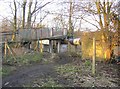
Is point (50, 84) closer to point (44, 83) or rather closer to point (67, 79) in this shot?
point (44, 83)

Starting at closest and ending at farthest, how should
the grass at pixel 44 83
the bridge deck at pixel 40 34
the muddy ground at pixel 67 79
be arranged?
the grass at pixel 44 83 < the muddy ground at pixel 67 79 < the bridge deck at pixel 40 34

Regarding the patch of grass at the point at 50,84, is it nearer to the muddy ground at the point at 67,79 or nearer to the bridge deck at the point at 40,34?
the muddy ground at the point at 67,79

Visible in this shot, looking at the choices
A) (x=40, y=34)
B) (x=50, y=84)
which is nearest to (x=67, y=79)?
(x=50, y=84)

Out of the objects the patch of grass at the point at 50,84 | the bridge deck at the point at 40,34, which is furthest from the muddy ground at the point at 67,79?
the bridge deck at the point at 40,34

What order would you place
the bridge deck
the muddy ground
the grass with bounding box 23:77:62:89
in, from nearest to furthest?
the grass with bounding box 23:77:62:89 < the muddy ground < the bridge deck

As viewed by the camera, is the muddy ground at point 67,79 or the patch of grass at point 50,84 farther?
the muddy ground at point 67,79

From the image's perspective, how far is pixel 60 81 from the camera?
7066 millimetres

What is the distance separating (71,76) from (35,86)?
173cm

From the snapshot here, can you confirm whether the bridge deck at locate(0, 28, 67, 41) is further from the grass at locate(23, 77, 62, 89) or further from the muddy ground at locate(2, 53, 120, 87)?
the grass at locate(23, 77, 62, 89)

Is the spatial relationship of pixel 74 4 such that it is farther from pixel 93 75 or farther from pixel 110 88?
pixel 110 88

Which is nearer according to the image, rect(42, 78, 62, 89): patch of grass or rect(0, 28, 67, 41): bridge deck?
rect(42, 78, 62, 89): patch of grass

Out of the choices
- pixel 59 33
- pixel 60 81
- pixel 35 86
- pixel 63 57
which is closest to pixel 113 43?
pixel 63 57

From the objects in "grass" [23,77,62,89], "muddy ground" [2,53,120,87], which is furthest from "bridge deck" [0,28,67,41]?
"grass" [23,77,62,89]

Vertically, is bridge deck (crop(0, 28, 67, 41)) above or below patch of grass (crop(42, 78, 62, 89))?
above
